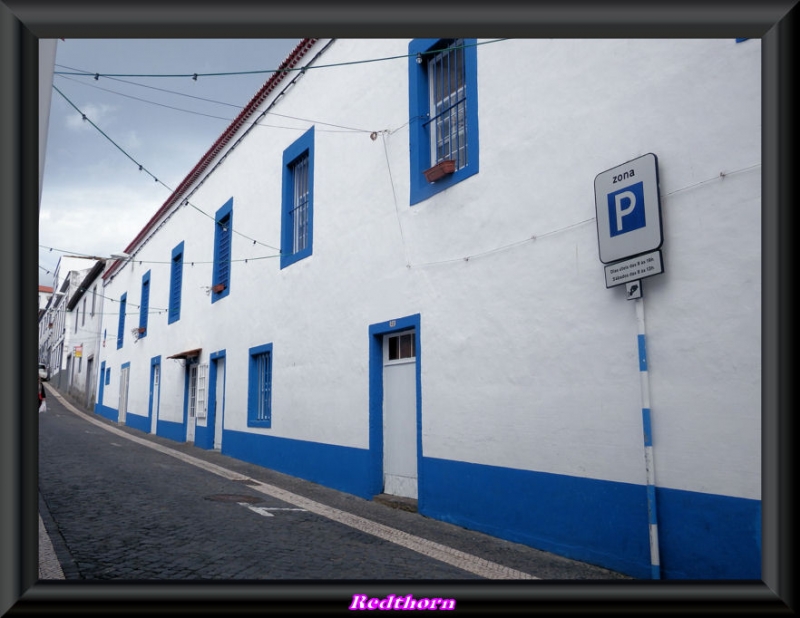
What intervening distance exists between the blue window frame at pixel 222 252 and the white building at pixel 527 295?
2.49 metres

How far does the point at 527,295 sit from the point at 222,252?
990cm

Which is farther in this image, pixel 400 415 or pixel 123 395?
pixel 123 395

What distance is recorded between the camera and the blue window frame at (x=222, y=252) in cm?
1410

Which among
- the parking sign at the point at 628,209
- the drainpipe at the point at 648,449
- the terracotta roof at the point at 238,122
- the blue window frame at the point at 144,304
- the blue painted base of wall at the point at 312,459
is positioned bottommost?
the blue painted base of wall at the point at 312,459

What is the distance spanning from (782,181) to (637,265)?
2308mm

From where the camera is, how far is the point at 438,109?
8.07 metres

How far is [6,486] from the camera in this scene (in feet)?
9.71

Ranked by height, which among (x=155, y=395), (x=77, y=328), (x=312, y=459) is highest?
(x=77, y=328)

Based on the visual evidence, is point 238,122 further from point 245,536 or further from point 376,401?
point 245,536

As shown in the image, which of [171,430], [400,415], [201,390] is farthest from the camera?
[171,430]

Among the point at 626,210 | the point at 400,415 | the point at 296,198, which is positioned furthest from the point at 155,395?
the point at 626,210

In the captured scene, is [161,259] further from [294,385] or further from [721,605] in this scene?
[721,605]
